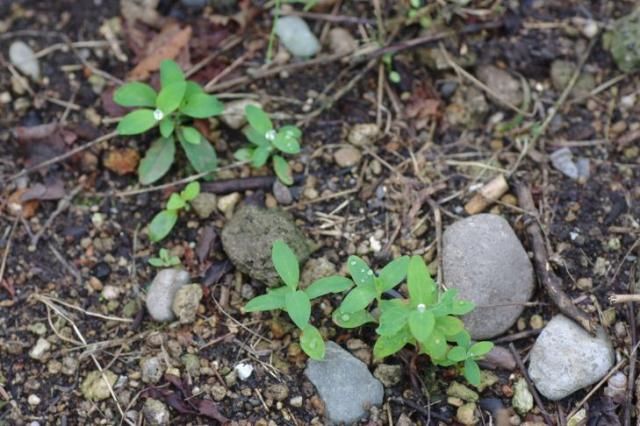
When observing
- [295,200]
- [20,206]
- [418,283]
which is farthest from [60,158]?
[418,283]

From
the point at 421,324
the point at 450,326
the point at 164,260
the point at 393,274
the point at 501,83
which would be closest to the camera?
the point at 421,324

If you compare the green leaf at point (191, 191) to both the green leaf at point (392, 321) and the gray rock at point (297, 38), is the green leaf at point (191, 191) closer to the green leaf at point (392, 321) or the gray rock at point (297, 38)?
the gray rock at point (297, 38)

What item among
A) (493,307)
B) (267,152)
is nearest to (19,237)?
(267,152)

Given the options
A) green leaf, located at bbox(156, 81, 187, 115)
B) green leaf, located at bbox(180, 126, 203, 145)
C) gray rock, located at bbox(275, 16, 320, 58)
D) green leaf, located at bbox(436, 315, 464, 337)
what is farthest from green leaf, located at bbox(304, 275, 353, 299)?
gray rock, located at bbox(275, 16, 320, 58)

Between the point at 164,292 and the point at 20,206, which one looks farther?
the point at 20,206

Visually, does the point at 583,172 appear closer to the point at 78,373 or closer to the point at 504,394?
the point at 504,394

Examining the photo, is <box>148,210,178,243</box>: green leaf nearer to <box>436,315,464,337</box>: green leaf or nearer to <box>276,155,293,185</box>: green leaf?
<box>276,155,293,185</box>: green leaf

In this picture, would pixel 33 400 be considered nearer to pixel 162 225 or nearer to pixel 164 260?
pixel 164 260

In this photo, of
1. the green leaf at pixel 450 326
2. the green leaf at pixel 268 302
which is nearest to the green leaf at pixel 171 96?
the green leaf at pixel 268 302
